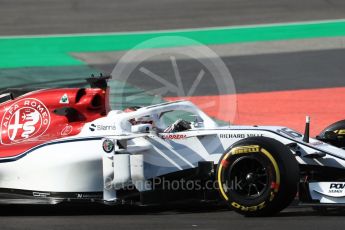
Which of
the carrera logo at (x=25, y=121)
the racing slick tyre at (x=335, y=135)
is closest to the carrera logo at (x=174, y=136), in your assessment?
the carrera logo at (x=25, y=121)

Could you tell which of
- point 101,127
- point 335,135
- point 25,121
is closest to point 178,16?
point 335,135

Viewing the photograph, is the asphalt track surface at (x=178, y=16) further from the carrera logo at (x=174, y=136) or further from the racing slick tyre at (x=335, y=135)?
the carrera logo at (x=174, y=136)

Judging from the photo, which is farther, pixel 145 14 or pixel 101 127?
pixel 145 14

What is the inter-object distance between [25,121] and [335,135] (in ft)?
11.5

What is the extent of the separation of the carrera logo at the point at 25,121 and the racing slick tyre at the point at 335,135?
310cm

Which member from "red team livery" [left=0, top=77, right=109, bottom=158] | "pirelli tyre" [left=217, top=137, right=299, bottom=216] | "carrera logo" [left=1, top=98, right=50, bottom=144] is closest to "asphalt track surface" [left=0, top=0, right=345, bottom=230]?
"red team livery" [left=0, top=77, right=109, bottom=158]

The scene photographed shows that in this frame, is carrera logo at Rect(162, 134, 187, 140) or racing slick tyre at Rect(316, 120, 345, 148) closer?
carrera logo at Rect(162, 134, 187, 140)

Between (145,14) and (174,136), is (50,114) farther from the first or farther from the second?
(145,14)

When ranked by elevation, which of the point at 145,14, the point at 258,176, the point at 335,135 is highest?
the point at 145,14

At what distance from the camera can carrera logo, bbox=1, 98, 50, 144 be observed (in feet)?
31.8

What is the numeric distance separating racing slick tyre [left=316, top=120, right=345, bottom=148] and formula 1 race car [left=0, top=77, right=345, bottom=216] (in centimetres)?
2

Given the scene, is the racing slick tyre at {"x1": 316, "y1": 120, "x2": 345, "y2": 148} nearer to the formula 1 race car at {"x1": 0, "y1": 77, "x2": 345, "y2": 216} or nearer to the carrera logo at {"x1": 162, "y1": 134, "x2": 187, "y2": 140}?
the formula 1 race car at {"x1": 0, "y1": 77, "x2": 345, "y2": 216}

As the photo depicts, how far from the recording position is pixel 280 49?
738 inches

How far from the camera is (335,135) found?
389 inches
